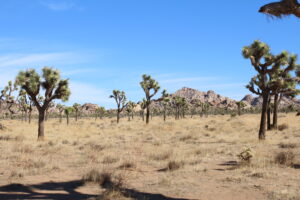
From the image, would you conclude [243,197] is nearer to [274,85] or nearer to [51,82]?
[274,85]

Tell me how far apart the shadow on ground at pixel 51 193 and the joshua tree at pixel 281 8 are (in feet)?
15.6

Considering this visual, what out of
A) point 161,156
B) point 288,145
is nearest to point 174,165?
point 161,156

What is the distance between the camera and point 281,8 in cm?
695

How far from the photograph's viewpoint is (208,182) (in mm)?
8539

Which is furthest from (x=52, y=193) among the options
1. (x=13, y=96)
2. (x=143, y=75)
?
(x=143, y=75)

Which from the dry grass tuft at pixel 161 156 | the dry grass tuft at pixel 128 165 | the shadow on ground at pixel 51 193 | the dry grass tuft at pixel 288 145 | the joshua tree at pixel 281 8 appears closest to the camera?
the joshua tree at pixel 281 8

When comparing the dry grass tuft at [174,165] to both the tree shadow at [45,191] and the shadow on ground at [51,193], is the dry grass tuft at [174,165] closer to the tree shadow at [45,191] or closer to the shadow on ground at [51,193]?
the shadow on ground at [51,193]

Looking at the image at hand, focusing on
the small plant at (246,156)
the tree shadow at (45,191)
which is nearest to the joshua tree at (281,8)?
the small plant at (246,156)

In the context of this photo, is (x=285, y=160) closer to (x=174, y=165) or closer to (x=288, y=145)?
(x=174, y=165)

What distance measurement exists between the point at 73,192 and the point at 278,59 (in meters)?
15.3

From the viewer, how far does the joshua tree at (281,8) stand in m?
6.96

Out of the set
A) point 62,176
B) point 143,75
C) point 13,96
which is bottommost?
point 62,176

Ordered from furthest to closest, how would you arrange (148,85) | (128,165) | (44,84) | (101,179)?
1. (148,85)
2. (44,84)
3. (128,165)
4. (101,179)

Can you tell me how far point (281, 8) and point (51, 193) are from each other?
22.4 feet
